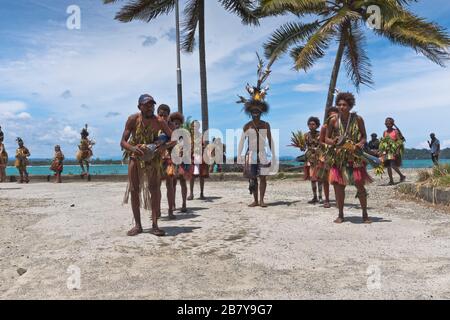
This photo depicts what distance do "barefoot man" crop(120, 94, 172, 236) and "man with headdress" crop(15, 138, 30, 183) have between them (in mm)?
12647

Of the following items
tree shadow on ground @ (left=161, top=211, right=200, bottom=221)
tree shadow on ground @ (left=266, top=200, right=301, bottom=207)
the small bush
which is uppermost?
the small bush

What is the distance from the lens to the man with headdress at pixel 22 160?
17094mm

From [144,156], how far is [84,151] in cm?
1250

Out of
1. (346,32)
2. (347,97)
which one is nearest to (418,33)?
(346,32)

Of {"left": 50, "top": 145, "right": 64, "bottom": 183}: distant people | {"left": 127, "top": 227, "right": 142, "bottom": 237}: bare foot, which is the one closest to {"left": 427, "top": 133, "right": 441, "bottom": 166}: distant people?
{"left": 50, "top": 145, "right": 64, "bottom": 183}: distant people

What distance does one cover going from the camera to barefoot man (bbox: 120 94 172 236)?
5.86 meters

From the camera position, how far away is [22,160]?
17.2m

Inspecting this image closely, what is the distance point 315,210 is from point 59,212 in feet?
15.0

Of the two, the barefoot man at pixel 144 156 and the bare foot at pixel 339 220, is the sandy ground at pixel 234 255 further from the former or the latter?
the barefoot man at pixel 144 156

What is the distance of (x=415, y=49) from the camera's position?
51.6 ft

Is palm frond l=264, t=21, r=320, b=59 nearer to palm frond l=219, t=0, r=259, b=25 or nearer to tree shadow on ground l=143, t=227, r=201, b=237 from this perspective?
palm frond l=219, t=0, r=259, b=25

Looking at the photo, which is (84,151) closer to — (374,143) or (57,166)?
(57,166)
